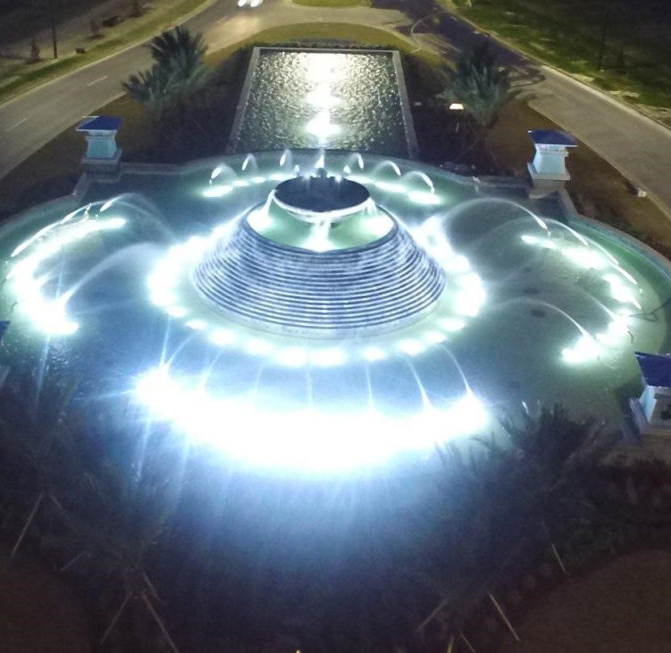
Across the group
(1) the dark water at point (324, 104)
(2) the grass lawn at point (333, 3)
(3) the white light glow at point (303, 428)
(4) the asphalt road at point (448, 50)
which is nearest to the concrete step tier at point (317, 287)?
(3) the white light glow at point (303, 428)

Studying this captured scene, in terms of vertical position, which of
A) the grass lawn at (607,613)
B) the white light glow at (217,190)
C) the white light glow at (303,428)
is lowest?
the grass lawn at (607,613)

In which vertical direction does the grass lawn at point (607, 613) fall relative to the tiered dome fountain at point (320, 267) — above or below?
below

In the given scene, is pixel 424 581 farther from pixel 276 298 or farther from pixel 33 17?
pixel 33 17

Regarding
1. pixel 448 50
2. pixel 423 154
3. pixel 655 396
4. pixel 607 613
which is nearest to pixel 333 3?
pixel 448 50

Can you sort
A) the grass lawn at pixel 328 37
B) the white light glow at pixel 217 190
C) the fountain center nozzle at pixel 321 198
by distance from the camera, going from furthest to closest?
the grass lawn at pixel 328 37, the white light glow at pixel 217 190, the fountain center nozzle at pixel 321 198

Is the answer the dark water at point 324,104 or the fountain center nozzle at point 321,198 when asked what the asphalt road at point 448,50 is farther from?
the fountain center nozzle at point 321,198

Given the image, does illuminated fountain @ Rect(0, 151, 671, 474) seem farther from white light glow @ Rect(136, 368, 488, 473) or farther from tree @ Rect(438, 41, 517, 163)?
tree @ Rect(438, 41, 517, 163)

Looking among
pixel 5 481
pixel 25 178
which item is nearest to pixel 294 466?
pixel 5 481
